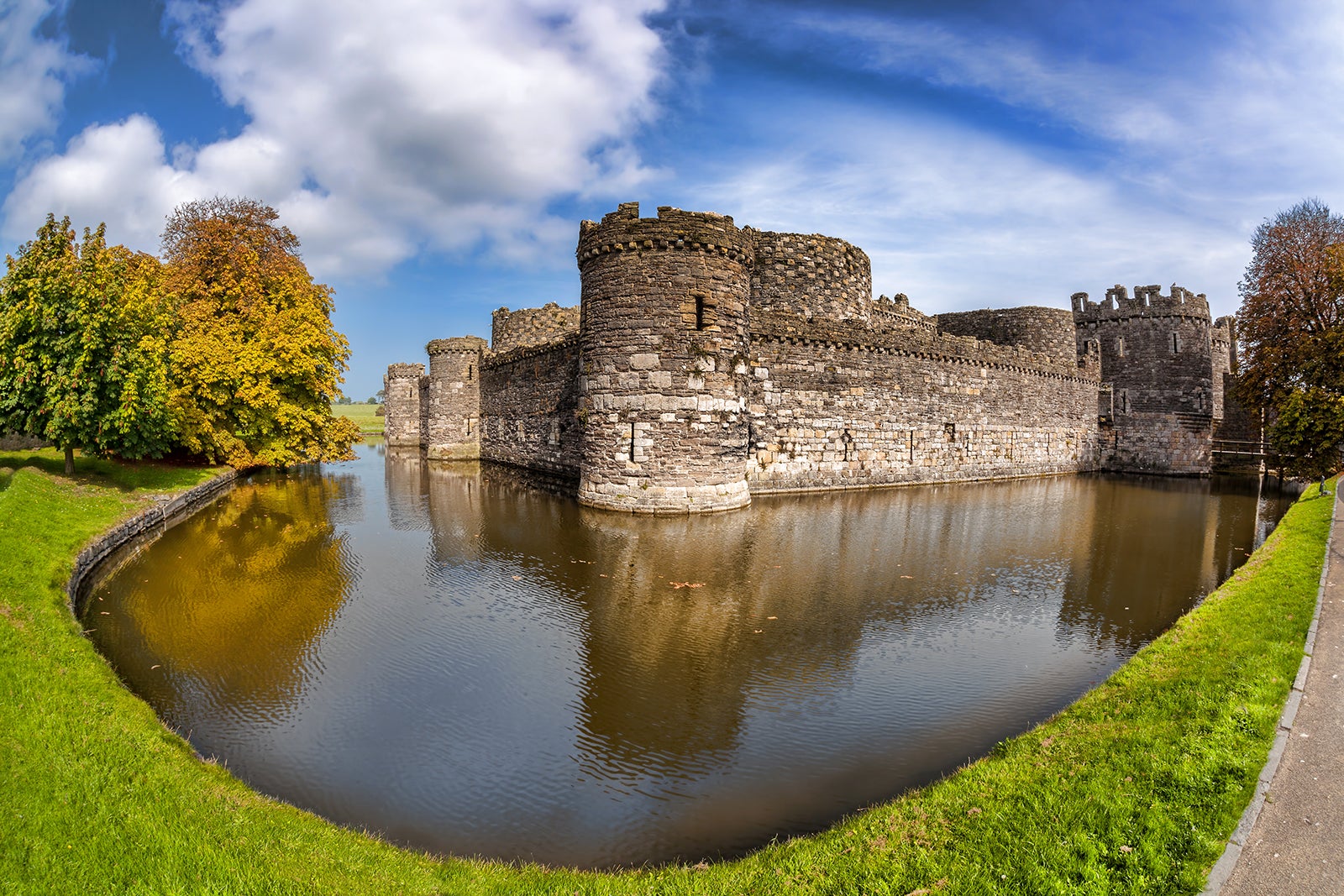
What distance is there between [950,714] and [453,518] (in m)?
13.3

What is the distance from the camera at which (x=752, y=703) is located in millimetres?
6477

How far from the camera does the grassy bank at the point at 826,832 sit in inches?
144

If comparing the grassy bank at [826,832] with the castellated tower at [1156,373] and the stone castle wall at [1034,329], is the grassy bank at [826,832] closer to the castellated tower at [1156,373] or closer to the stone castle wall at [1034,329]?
the stone castle wall at [1034,329]

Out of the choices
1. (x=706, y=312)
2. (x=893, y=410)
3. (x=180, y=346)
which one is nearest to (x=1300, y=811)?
(x=706, y=312)

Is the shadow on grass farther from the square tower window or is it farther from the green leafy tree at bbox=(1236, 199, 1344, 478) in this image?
the green leafy tree at bbox=(1236, 199, 1344, 478)

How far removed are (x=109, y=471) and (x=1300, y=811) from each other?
2407cm

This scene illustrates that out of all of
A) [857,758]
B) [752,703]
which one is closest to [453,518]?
[752,703]

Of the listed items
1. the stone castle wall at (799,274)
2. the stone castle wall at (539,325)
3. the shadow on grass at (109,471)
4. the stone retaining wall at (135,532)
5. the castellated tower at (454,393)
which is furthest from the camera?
the castellated tower at (454,393)

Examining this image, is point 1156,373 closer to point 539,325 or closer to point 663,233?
point 663,233

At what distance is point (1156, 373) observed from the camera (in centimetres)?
3275

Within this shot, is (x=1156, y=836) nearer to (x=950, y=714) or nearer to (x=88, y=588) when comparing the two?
(x=950, y=714)

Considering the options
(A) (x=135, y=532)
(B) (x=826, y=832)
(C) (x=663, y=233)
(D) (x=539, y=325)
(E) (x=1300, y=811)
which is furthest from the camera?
(D) (x=539, y=325)

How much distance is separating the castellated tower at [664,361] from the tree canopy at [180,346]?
11.7 meters

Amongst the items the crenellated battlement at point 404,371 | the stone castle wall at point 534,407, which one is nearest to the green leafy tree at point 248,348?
the stone castle wall at point 534,407
